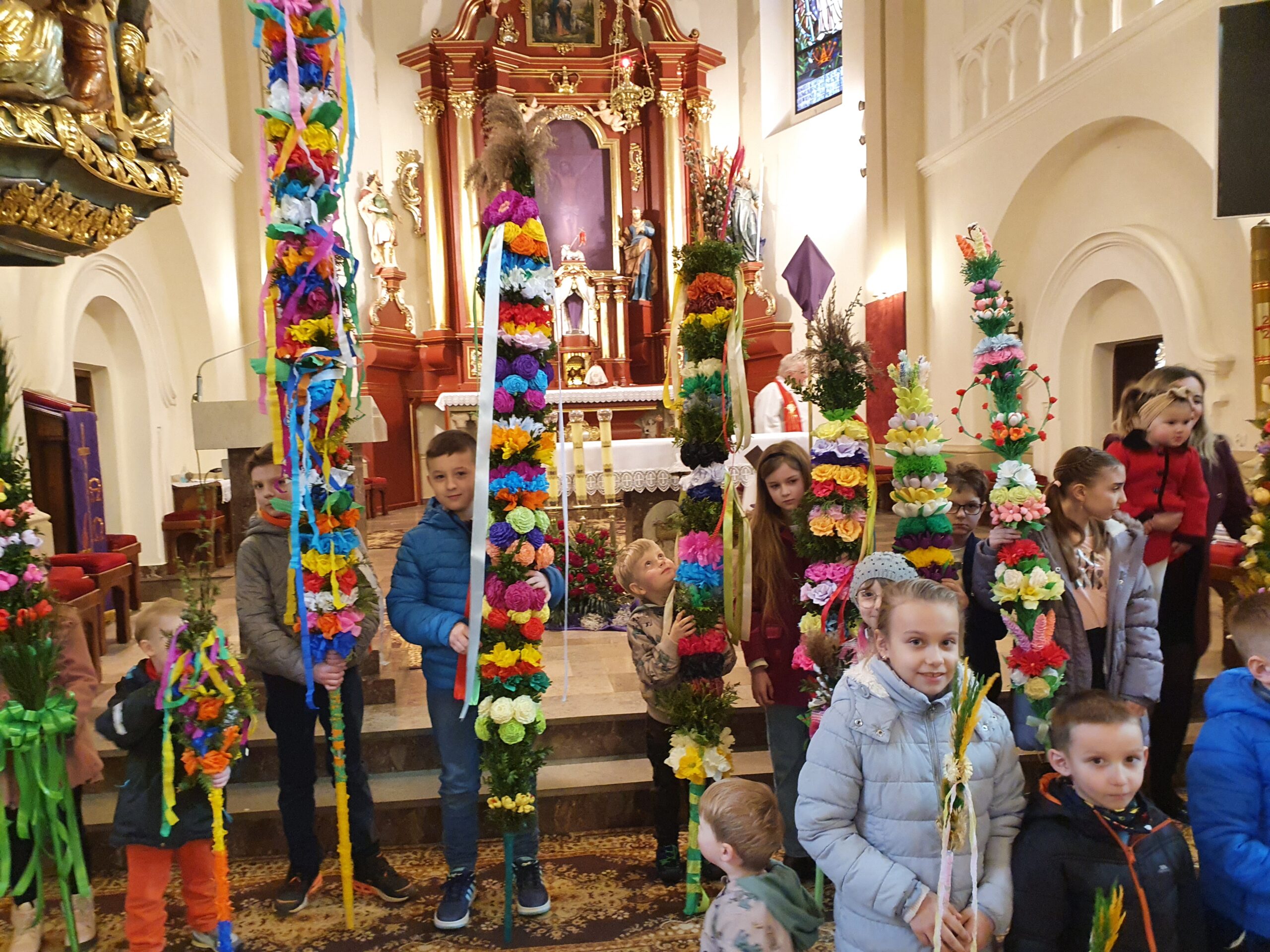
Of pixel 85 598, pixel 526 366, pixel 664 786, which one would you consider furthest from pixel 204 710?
pixel 85 598

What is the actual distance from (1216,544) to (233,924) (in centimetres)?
458

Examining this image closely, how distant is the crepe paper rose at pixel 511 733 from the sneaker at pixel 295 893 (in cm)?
88

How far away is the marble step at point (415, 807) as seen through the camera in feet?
10.7

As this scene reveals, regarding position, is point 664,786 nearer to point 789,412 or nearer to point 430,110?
point 789,412

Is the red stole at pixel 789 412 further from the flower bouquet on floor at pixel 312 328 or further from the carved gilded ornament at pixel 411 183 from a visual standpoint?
the carved gilded ornament at pixel 411 183

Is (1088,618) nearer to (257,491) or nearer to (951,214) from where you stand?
(257,491)

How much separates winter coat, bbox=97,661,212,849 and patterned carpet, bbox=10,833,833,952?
472 mm

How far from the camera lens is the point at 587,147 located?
1213cm

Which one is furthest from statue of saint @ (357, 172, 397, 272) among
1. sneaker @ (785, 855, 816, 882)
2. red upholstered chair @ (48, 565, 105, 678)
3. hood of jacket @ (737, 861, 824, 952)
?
hood of jacket @ (737, 861, 824, 952)

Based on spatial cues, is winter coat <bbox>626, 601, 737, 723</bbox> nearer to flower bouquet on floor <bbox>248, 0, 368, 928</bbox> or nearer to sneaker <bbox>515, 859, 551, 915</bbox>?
sneaker <bbox>515, 859, 551, 915</bbox>

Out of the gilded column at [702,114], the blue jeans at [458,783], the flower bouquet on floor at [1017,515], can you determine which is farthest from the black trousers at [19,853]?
the gilded column at [702,114]

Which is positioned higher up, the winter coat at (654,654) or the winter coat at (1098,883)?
the winter coat at (654,654)

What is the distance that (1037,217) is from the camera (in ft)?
25.1

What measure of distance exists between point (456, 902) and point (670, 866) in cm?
72
